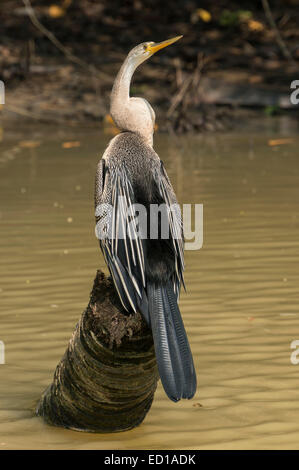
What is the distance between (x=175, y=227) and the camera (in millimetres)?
4047

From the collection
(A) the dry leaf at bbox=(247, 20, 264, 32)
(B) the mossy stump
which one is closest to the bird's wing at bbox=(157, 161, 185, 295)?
(B) the mossy stump

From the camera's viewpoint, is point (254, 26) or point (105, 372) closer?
point (105, 372)

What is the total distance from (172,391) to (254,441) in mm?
568

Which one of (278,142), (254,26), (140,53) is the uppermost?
(140,53)

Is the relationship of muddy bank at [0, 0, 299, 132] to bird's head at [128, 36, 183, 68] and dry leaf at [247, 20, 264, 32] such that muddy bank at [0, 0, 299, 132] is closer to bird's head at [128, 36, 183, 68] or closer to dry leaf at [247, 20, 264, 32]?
dry leaf at [247, 20, 264, 32]

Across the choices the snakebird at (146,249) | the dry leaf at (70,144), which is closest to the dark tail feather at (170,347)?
the snakebird at (146,249)

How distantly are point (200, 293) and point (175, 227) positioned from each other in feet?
7.71

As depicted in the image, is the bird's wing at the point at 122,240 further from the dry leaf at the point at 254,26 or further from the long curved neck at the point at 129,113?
the dry leaf at the point at 254,26

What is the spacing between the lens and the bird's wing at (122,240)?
3.93 metres

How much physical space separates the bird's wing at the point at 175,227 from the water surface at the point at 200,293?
2.30ft

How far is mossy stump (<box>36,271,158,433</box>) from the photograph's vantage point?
400 centimetres

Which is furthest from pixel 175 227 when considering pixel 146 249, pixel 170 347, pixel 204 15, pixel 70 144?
pixel 204 15

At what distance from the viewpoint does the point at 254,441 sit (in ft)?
13.3

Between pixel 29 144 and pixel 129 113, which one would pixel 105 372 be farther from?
pixel 29 144
